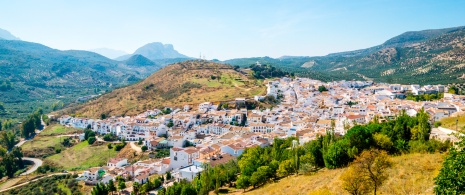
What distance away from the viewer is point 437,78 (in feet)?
348

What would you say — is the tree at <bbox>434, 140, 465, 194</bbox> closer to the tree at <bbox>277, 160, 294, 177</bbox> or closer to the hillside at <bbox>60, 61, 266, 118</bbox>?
the tree at <bbox>277, 160, 294, 177</bbox>

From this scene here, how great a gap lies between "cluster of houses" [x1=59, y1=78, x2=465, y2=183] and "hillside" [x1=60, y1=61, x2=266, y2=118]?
21.5ft

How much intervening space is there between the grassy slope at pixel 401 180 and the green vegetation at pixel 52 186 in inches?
1196

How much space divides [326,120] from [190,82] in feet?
166

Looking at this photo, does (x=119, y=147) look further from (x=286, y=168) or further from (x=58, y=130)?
(x=286, y=168)

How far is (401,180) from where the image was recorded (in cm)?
1712

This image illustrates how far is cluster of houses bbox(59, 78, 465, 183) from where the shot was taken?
149 ft

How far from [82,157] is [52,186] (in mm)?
14063

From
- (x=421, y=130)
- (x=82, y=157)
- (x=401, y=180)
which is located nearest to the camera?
(x=401, y=180)

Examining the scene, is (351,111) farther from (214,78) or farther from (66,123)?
(66,123)

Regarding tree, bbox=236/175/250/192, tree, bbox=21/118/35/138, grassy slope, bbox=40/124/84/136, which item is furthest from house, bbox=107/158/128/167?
tree, bbox=21/118/35/138

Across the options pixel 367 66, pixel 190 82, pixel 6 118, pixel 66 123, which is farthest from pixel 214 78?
pixel 367 66

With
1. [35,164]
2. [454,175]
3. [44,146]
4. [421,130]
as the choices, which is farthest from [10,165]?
[454,175]

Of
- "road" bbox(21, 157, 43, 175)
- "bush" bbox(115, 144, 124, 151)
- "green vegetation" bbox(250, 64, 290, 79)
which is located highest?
"green vegetation" bbox(250, 64, 290, 79)
